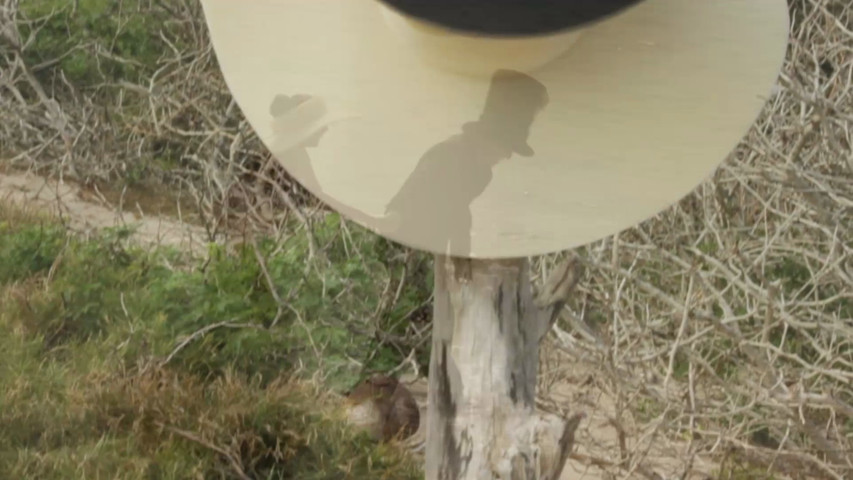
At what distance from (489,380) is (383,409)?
162cm

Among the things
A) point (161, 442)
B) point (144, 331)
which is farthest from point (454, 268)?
point (144, 331)

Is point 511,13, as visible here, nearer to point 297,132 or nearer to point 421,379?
point 297,132

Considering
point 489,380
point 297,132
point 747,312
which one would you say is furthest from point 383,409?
point 297,132

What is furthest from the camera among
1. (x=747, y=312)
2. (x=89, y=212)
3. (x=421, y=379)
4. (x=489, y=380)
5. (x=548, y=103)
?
(x=89, y=212)

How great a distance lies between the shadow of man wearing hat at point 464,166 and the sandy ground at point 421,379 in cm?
156

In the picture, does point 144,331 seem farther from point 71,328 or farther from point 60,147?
point 60,147

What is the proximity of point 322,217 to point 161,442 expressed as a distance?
124 centimetres

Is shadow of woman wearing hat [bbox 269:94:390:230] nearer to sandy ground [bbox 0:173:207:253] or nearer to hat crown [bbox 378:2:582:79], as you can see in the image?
hat crown [bbox 378:2:582:79]

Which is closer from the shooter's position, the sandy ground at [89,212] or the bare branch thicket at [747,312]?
the bare branch thicket at [747,312]

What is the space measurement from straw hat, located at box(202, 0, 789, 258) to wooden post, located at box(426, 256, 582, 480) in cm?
17

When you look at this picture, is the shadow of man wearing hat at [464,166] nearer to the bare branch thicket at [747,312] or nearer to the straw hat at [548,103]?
the straw hat at [548,103]

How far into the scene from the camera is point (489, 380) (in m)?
1.34

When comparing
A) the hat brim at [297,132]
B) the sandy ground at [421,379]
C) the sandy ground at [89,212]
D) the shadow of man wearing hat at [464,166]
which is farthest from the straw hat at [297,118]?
the sandy ground at [89,212]

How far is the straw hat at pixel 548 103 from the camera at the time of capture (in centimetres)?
112
